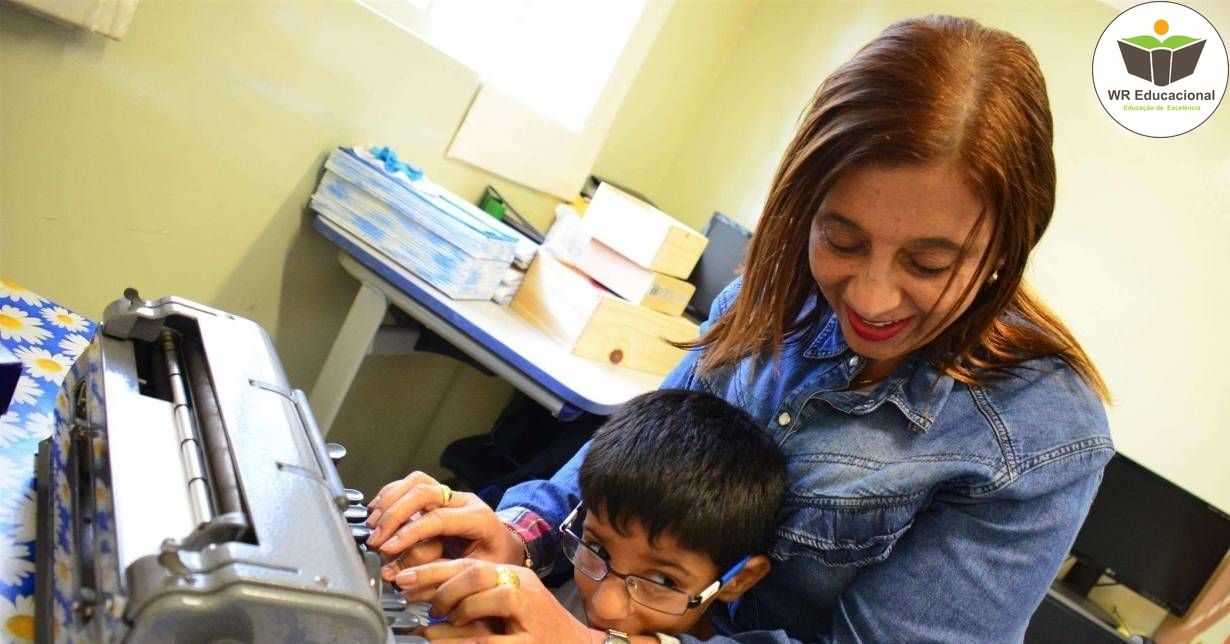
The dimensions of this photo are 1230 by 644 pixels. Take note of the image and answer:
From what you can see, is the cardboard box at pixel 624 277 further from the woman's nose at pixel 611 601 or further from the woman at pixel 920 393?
the woman's nose at pixel 611 601

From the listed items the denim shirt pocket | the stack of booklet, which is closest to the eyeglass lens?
the denim shirt pocket

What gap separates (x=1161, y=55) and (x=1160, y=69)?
0.04 meters

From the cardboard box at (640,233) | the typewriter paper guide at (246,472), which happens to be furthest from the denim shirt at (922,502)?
the cardboard box at (640,233)

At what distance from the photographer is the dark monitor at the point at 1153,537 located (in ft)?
9.07

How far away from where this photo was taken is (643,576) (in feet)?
3.65

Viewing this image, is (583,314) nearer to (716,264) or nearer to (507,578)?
(716,264)

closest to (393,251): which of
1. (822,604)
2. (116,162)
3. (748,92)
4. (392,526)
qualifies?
(116,162)

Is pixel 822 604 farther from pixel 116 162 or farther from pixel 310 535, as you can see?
pixel 116 162

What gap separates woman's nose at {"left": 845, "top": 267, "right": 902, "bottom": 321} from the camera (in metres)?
1.01

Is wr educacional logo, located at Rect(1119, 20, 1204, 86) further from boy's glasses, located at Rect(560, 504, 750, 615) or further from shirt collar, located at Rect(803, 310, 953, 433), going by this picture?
boy's glasses, located at Rect(560, 504, 750, 615)

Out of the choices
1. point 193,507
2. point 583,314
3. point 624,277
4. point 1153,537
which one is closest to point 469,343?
point 583,314

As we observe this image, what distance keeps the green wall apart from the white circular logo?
80.1 inches

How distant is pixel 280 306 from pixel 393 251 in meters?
0.41

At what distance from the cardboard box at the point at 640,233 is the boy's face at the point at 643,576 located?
129 cm
